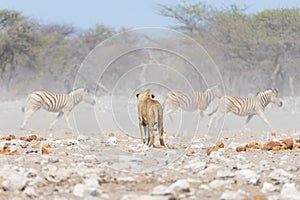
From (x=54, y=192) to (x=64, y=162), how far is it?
178 cm

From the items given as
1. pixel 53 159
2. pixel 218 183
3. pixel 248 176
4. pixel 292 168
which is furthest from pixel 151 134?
pixel 218 183

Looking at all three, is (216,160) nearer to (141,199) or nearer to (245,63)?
(141,199)

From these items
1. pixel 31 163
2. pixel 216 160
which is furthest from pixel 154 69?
pixel 31 163

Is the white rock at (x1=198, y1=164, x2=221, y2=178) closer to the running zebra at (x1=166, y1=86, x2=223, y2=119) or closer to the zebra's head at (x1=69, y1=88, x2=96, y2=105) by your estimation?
the running zebra at (x1=166, y1=86, x2=223, y2=119)

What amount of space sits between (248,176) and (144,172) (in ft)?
3.31

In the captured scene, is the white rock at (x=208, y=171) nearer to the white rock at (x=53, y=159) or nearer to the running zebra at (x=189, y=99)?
the white rock at (x=53, y=159)

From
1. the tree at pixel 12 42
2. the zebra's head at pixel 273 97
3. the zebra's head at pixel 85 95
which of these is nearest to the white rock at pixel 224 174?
the zebra's head at pixel 85 95

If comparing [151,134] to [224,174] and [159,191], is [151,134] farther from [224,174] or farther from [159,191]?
[159,191]

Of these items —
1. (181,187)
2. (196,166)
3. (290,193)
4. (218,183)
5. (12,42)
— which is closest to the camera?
(290,193)

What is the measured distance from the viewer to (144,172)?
7020 millimetres

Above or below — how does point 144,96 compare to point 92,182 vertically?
above

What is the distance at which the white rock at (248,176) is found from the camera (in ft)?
20.9

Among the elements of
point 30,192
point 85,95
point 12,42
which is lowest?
point 30,192

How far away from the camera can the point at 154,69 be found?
10273 mm
